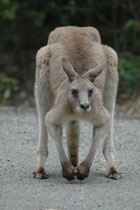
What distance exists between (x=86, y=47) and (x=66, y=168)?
4.45ft

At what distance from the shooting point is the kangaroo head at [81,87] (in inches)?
187

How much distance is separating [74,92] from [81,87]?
0.08 metres

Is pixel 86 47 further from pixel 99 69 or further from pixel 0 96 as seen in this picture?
pixel 0 96

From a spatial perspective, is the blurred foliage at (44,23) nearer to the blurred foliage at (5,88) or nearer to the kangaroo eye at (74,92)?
the blurred foliage at (5,88)

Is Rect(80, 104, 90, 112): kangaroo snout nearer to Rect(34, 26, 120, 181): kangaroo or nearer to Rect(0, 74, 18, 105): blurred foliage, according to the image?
Rect(34, 26, 120, 181): kangaroo

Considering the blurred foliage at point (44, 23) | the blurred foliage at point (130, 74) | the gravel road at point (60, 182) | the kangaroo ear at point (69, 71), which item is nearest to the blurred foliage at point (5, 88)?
the blurred foliage at point (44, 23)

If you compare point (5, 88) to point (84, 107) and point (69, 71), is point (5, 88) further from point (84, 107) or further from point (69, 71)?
point (84, 107)

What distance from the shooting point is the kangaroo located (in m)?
5.07

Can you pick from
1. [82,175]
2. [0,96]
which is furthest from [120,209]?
[0,96]

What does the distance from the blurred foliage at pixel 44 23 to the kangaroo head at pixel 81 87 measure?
7.21 meters

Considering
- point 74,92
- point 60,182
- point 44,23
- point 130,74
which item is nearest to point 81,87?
point 74,92

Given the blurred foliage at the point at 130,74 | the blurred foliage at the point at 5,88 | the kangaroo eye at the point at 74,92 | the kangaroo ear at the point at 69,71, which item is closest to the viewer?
the kangaroo eye at the point at 74,92

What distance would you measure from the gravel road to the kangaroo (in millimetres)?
183

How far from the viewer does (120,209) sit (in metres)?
4.25
